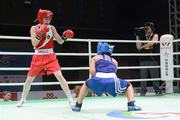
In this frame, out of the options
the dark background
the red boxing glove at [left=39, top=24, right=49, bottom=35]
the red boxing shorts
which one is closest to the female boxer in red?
the red boxing shorts

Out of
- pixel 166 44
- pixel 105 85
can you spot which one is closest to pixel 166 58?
pixel 166 44

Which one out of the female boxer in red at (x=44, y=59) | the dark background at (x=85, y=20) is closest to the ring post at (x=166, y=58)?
the female boxer in red at (x=44, y=59)

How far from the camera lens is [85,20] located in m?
11.3

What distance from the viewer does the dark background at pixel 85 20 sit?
10.3 metres

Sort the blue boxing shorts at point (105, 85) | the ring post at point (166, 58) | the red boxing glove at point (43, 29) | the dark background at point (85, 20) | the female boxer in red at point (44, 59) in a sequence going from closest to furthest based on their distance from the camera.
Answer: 1. the blue boxing shorts at point (105, 85)
2. the red boxing glove at point (43, 29)
3. the female boxer in red at point (44, 59)
4. the ring post at point (166, 58)
5. the dark background at point (85, 20)

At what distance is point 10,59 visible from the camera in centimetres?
995

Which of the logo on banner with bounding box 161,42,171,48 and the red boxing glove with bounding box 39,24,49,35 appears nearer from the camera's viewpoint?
the red boxing glove with bounding box 39,24,49,35

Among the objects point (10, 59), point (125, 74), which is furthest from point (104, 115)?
point (125, 74)

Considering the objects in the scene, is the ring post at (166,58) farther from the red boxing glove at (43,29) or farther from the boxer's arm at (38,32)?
the red boxing glove at (43,29)

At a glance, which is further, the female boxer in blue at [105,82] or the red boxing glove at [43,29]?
the red boxing glove at [43,29]

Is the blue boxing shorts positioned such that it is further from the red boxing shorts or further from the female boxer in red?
the red boxing shorts

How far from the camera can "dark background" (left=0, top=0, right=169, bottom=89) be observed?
10.3 m

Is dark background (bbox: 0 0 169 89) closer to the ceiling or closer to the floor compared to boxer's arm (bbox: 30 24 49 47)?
closer to the ceiling

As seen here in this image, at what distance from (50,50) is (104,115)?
1233 mm
